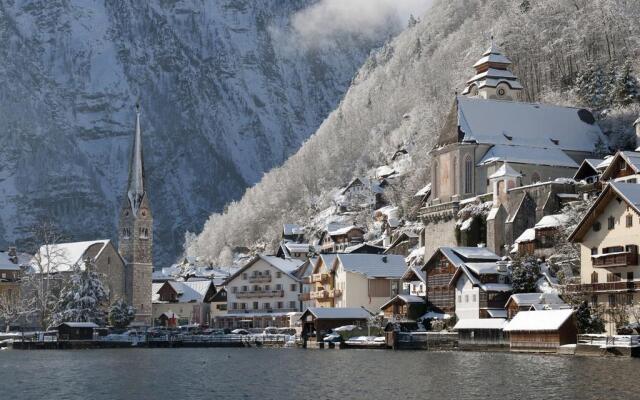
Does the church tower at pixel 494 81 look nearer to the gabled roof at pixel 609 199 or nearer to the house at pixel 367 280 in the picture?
the house at pixel 367 280

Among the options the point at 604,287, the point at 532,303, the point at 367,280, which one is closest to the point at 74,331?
the point at 367,280

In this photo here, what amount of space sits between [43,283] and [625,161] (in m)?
82.5

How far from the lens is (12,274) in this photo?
502ft

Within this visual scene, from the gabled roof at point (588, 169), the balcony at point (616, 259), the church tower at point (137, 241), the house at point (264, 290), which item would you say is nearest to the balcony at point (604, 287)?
the balcony at point (616, 259)

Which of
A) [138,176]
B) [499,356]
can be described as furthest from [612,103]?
[138,176]

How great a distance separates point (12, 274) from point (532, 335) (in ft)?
312

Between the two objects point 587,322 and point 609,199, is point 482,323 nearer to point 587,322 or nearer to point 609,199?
point 587,322

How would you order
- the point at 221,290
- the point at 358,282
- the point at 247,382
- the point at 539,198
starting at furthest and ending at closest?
1. the point at 221,290
2. the point at 358,282
3. the point at 539,198
4. the point at 247,382

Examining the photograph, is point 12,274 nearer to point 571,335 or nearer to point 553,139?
point 553,139

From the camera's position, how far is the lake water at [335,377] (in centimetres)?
5169

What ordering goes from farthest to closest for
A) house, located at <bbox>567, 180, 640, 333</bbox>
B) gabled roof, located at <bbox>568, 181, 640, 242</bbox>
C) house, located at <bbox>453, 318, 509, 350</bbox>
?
house, located at <bbox>453, 318, 509, 350</bbox> → gabled roof, located at <bbox>568, 181, 640, 242</bbox> → house, located at <bbox>567, 180, 640, 333</bbox>

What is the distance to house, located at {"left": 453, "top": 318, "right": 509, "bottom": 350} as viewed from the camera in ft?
269

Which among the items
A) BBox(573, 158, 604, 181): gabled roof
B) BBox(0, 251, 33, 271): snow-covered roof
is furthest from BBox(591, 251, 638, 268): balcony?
BBox(0, 251, 33, 271): snow-covered roof

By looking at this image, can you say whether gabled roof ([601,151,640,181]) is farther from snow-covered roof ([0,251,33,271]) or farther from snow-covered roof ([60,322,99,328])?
snow-covered roof ([0,251,33,271])
